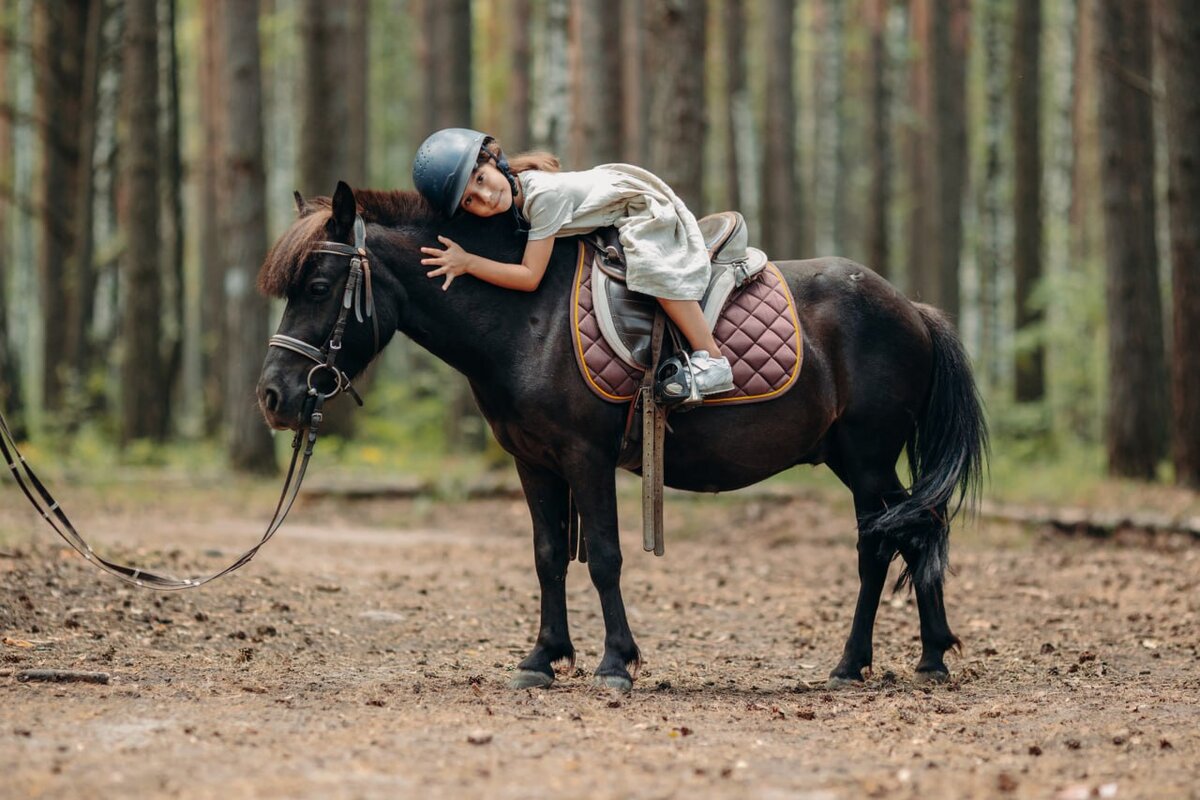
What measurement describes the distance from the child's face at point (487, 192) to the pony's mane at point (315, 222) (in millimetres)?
190

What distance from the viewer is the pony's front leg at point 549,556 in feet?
21.3

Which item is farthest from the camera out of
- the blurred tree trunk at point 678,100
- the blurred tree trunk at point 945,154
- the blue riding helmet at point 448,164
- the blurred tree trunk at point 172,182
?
the blurred tree trunk at point 945,154

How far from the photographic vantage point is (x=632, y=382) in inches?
245

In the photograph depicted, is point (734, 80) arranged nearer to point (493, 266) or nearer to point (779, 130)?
point (779, 130)

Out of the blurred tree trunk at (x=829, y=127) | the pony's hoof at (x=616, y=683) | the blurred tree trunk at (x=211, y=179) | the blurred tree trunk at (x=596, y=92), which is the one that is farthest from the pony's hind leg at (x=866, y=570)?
the blurred tree trunk at (x=829, y=127)

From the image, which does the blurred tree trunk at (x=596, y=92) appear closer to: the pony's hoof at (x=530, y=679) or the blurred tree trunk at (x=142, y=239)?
the blurred tree trunk at (x=142, y=239)

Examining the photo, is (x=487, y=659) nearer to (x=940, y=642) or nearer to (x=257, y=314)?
(x=940, y=642)

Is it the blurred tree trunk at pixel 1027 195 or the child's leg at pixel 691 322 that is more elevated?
the blurred tree trunk at pixel 1027 195

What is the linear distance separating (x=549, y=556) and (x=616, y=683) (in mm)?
675

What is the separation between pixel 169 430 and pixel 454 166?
1477cm

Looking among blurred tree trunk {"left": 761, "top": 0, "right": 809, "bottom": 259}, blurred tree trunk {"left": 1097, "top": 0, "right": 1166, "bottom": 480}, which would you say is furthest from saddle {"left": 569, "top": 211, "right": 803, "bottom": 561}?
blurred tree trunk {"left": 761, "top": 0, "right": 809, "bottom": 259}

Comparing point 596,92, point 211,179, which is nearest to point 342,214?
point 596,92

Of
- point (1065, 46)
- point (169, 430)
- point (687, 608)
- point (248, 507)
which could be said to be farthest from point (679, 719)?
point (1065, 46)

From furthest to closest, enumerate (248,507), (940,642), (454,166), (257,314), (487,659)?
(257,314), (248,507), (487,659), (940,642), (454,166)
